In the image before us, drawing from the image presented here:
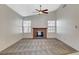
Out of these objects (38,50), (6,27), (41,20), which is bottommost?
(38,50)

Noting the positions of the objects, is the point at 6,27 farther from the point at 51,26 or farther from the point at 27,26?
the point at 51,26

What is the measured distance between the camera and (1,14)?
18.2 ft

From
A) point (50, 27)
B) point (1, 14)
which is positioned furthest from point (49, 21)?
point (1, 14)

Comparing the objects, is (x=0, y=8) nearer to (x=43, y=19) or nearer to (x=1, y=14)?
(x=1, y=14)

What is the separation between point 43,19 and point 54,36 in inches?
74.0

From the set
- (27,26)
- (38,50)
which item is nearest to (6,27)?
(38,50)

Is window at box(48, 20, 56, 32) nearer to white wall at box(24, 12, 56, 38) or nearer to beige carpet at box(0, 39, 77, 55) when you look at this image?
white wall at box(24, 12, 56, 38)

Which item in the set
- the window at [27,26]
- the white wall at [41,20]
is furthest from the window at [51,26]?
the window at [27,26]

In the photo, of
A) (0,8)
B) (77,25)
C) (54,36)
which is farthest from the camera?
(54,36)

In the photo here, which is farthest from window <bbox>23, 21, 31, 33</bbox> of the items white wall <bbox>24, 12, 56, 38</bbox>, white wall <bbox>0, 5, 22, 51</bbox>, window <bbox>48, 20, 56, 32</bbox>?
white wall <bbox>0, 5, 22, 51</bbox>

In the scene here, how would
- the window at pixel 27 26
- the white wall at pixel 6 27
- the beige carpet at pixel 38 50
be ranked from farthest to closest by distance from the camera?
the window at pixel 27 26 → the white wall at pixel 6 27 → the beige carpet at pixel 38 50

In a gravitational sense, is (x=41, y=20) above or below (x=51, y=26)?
above

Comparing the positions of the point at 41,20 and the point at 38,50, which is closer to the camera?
the point at 38,50

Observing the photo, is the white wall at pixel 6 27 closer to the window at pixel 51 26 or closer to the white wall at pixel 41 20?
the white wall at pixel 41 20
